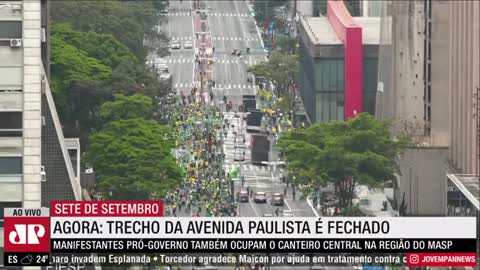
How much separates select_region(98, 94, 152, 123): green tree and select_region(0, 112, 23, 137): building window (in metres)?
116

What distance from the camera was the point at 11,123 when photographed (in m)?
68.9

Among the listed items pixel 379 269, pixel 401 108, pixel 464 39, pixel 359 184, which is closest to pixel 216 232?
pixel 379 269

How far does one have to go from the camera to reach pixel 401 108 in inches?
7672

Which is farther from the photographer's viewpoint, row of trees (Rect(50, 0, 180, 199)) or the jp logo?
row of trees (Rect(50, 0, 180, 199))

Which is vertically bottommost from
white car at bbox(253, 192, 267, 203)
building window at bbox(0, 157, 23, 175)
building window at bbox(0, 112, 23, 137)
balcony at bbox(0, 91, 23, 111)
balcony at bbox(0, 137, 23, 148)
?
white car at bbox(253, 192, 267, 203)

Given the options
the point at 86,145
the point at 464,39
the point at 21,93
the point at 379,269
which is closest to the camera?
the point at 21,93

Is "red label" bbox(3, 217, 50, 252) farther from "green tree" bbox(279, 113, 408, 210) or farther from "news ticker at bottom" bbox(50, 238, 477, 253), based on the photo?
"green tree" bbox(279, 113, 408, 210)

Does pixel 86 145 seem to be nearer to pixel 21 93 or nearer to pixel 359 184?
pixel 359 184

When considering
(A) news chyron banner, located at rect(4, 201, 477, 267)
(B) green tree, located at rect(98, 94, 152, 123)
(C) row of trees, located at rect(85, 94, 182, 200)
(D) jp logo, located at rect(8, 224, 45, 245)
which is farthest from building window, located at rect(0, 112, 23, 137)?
(B) green tree, located at rect(98, 94, 152, 123)

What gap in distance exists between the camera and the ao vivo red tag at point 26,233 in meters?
59.7

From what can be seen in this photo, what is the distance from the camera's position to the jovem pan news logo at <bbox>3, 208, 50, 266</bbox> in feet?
196

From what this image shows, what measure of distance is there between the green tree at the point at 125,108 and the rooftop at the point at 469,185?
34793 millimetres

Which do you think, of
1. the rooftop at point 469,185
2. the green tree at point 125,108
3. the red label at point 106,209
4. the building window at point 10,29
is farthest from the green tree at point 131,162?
the red label at point 106,209

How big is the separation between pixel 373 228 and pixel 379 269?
2651 inches
